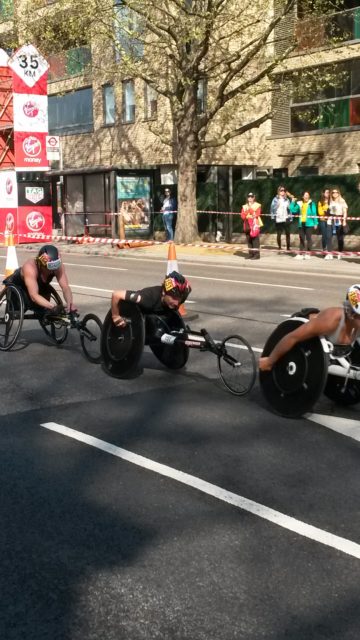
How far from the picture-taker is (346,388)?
634 centimetres

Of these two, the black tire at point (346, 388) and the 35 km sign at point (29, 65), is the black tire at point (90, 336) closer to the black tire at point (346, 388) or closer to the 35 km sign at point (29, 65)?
the black tire at point (346, 388)

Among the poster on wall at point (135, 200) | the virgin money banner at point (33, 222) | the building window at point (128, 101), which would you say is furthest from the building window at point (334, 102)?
the virgin money banner at point (33, 222)

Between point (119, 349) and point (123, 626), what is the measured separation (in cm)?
454

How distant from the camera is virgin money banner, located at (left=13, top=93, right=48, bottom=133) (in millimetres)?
30500

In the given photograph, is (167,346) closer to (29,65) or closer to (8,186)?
(8,186)

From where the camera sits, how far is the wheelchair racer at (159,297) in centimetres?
706

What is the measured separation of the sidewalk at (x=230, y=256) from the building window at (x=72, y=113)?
10.4 m

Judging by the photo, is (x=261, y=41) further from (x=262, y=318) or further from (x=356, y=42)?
(x=262, y=318)

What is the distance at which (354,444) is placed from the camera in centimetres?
554

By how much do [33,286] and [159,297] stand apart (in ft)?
6.44

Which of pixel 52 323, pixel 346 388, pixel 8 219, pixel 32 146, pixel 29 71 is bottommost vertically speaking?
pixel 346 388

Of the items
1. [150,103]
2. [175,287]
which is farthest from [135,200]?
[175,287]

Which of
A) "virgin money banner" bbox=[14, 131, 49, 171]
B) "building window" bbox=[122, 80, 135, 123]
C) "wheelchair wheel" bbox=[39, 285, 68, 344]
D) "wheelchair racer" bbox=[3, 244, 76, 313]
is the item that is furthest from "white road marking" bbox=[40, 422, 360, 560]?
"building window" bbox=[122, 80, 135, 123]

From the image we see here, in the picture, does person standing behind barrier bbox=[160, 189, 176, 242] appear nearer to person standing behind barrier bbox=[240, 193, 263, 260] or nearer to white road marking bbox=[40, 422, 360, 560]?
person standing behind barrier bbox=[240, 193, 263, 260]
